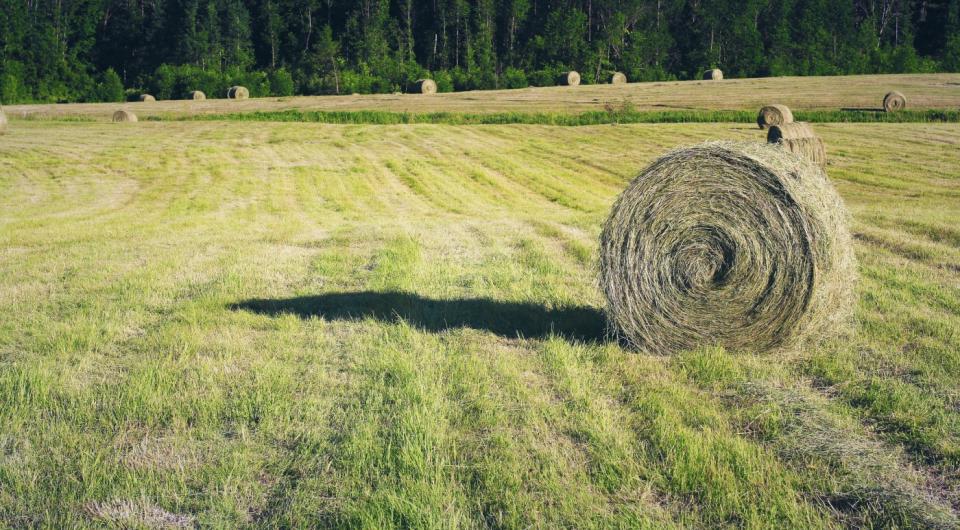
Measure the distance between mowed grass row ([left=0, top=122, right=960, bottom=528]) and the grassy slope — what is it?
27927 mm

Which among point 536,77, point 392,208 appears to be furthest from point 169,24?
point 392,208

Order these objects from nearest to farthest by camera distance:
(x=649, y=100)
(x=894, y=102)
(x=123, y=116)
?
(x=894, y=102) < (x=123, y=116) < (x=649, y=100)

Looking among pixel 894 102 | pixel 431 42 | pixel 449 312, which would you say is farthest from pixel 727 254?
pixel 431 42

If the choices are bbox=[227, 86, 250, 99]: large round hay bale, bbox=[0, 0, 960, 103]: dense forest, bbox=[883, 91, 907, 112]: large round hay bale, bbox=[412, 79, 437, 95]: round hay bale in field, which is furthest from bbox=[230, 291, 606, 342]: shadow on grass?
bbox=[0, 0, 960, 103]: dense forest

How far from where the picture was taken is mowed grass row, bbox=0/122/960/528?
13.3ft

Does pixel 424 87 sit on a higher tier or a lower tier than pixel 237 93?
higher

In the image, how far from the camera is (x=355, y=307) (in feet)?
26.3

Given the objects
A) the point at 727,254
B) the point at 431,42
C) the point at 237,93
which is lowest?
the point at 727,254

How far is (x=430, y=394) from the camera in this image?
213 inches

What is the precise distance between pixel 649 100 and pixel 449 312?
38.9 meters

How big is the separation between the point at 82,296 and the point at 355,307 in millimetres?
3218

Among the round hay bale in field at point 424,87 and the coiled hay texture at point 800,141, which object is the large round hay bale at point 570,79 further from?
the coiled hay texture at point 800,141

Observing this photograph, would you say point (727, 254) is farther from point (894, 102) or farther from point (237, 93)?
point (237, 93)

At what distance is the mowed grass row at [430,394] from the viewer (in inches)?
159
